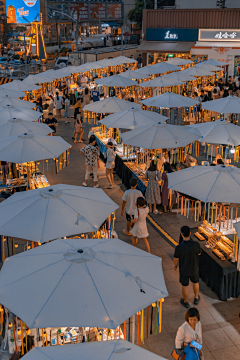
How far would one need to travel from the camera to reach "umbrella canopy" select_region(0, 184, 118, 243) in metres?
6.67

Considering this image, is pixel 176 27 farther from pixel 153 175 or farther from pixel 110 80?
pixel 153 175

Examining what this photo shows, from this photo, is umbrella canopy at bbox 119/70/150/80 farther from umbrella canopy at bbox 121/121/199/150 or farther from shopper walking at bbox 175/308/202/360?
shopper walking at bbox 175/308/202/360

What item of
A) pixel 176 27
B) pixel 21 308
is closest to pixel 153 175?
pixel 21 308

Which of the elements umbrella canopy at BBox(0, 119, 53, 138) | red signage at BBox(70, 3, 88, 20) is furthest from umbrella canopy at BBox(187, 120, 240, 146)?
red signage at BBox(70, 3, 88, 20)

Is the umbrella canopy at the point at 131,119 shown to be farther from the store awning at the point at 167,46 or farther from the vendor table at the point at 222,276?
the store awning at the point at 167,46

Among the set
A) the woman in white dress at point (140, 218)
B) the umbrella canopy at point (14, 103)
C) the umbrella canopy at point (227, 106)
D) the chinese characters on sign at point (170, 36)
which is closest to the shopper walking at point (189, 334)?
the woman in white dress at point (140, 218)

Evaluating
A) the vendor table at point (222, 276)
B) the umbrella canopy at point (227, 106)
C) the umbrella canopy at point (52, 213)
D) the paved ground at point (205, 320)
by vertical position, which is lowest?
the paved ground at point (205, 320)

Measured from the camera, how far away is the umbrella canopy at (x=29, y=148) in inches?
390

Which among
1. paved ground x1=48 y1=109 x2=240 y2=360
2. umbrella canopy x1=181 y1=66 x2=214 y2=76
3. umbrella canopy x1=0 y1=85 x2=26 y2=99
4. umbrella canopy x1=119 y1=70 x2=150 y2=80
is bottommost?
paved ground x1=48 y1=109 x2=240 y2=360

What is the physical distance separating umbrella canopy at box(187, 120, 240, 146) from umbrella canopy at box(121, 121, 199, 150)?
40 cm

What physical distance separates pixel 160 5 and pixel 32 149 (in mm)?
59268

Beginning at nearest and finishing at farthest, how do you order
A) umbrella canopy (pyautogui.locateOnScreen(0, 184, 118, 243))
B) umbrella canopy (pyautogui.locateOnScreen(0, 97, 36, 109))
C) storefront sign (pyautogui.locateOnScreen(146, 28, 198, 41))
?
umbrella canopy (pyautogui.locateOnScreen(0, 184, 118, 243)) < umbrella canopy (pyautogui.locateOnScreen(0, 97, 36, 109)) < storefront sign (pyautogui.locateOnScreen(146, 28, 198, 41))

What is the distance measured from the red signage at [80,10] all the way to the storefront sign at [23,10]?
1555cm

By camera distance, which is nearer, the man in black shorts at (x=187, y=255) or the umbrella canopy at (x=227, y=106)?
the man in black shorts at (x=187, y=255)
